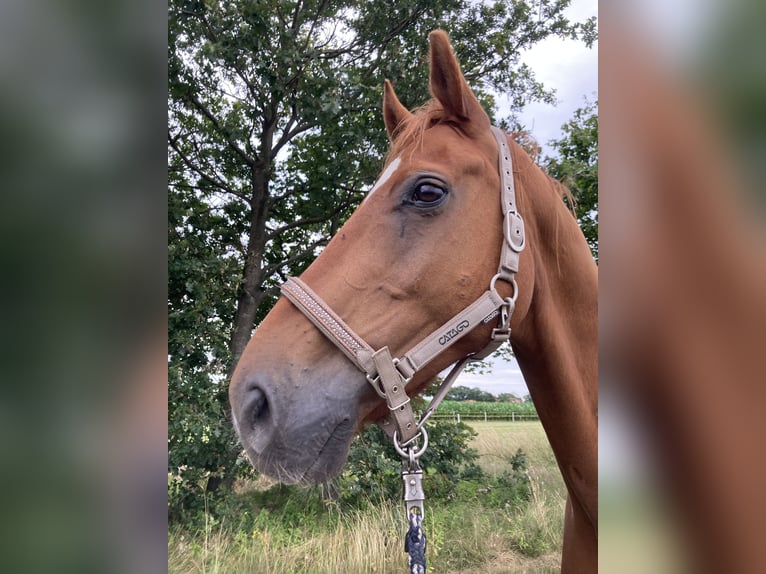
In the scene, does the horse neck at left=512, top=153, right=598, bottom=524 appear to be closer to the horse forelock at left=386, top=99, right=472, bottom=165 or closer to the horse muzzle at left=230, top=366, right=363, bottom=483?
the horse forelock at left=386, top=99, right=472, bottom=165

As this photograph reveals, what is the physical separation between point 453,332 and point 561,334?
0.45 metres

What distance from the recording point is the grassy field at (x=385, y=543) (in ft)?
13.1

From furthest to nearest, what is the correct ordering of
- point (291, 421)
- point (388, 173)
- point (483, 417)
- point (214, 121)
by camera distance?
point (483, 417) < point (214, 121) < point (388, 173) < point (291, 421)

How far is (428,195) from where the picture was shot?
160 centimetres

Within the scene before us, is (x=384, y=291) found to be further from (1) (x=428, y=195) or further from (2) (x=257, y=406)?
(2) (x=257, y=406)

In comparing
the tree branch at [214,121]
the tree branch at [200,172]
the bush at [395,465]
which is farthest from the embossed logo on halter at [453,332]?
the tree branch at [200,172]

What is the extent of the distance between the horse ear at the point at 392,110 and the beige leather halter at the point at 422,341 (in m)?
0.64

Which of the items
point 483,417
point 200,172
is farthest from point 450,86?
point 483,417

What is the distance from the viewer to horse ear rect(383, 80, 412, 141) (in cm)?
211

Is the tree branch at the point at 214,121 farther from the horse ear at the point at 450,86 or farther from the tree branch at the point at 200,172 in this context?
the horse ear at the point at 450,86

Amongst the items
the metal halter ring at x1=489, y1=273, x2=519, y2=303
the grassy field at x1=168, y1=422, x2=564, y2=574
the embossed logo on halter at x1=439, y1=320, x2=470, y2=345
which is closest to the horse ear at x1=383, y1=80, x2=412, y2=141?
the metal halter ring at x1=489, y1=273, x2=519, y2=303

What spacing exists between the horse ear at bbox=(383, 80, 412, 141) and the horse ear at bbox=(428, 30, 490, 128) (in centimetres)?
35
